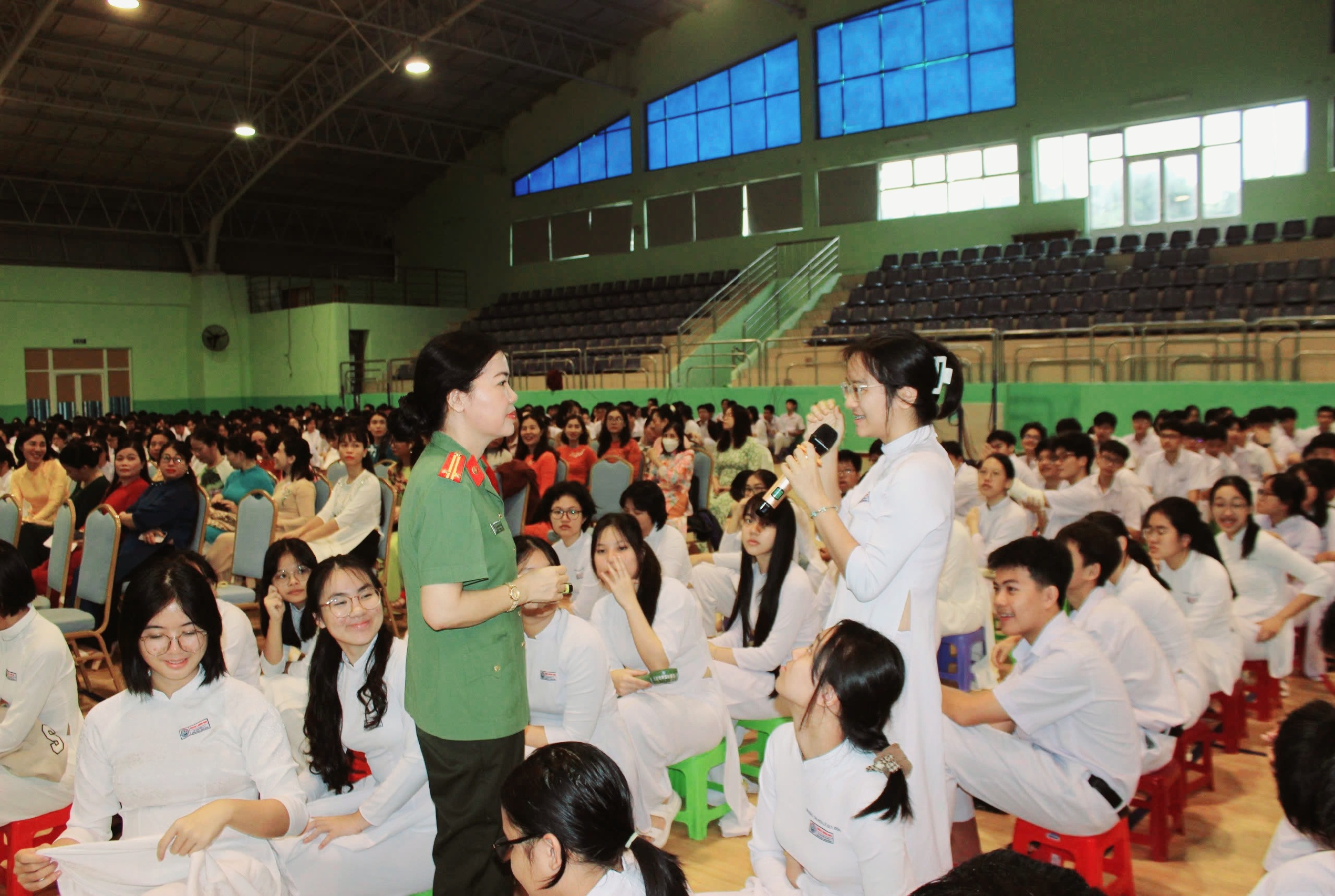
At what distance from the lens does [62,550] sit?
4.74 metres

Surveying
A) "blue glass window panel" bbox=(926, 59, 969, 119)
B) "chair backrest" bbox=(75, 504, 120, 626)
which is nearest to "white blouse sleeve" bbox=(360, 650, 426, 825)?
"chair backrest" bbox=(75, 504, 120, 626)

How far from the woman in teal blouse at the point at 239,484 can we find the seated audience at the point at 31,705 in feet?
12.2

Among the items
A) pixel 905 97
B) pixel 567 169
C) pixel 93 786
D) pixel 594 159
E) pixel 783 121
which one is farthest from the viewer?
pixel 567 169

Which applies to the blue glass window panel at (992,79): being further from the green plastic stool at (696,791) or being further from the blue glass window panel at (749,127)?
the green plastic stool at (696,791)

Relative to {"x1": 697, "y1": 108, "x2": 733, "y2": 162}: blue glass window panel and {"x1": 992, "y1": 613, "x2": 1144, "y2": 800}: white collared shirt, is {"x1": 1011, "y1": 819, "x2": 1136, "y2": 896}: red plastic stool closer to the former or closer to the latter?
{"x1": 992, "y1": 613, "x2": 1144, "y2": 800}: white collared shirt

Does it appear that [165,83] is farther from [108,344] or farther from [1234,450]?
[1234,450]

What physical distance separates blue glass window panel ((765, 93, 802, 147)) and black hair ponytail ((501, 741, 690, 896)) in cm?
1678

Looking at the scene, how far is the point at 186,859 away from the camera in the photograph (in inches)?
76.8

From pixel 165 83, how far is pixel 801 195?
1116cm

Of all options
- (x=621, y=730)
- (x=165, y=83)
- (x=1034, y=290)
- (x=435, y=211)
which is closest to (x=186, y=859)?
(x=621, y=730)

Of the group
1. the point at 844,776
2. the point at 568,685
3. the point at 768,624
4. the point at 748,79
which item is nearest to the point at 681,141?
the point at 748,79

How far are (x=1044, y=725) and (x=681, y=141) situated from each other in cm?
1736

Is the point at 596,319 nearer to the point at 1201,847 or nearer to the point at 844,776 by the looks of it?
the point at 1201,847

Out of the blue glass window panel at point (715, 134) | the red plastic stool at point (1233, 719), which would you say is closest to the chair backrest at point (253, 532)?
the red plastic stool at point (1233, 719)
